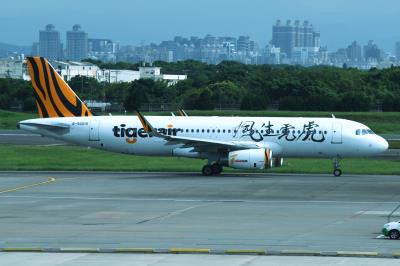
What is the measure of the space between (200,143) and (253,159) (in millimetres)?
3269

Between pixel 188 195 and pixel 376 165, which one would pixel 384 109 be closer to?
pixel 376 165

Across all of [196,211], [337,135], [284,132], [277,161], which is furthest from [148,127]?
[196,211]

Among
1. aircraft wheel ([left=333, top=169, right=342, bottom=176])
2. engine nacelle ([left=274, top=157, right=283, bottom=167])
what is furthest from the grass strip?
aircraft wheel ([left=333, top=169, right=342, bottom=176])

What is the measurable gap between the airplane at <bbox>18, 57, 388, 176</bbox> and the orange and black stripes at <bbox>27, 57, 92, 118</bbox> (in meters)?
0.06

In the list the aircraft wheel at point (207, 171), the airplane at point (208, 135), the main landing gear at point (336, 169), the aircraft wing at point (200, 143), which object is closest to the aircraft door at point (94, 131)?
the airplane at point (208, 135)

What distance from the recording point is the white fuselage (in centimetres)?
5794

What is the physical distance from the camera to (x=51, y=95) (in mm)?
60438

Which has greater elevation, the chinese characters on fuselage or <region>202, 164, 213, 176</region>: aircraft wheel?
the chinese characters on fuselage

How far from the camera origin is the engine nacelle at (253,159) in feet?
183

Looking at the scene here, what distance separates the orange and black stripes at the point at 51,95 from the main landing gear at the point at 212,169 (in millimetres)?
8204

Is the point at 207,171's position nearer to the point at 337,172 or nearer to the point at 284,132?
the point at 284,132

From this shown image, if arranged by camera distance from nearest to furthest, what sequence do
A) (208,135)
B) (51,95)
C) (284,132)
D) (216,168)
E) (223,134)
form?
(284,132), (216,168), (223,134), (208,135), (51,95)

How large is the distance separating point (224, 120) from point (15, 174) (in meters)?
12.6

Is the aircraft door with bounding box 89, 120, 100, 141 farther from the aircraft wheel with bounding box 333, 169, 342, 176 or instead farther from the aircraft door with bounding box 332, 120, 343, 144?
the aircraft wheel with bounding box 333, 169, 342, 176
